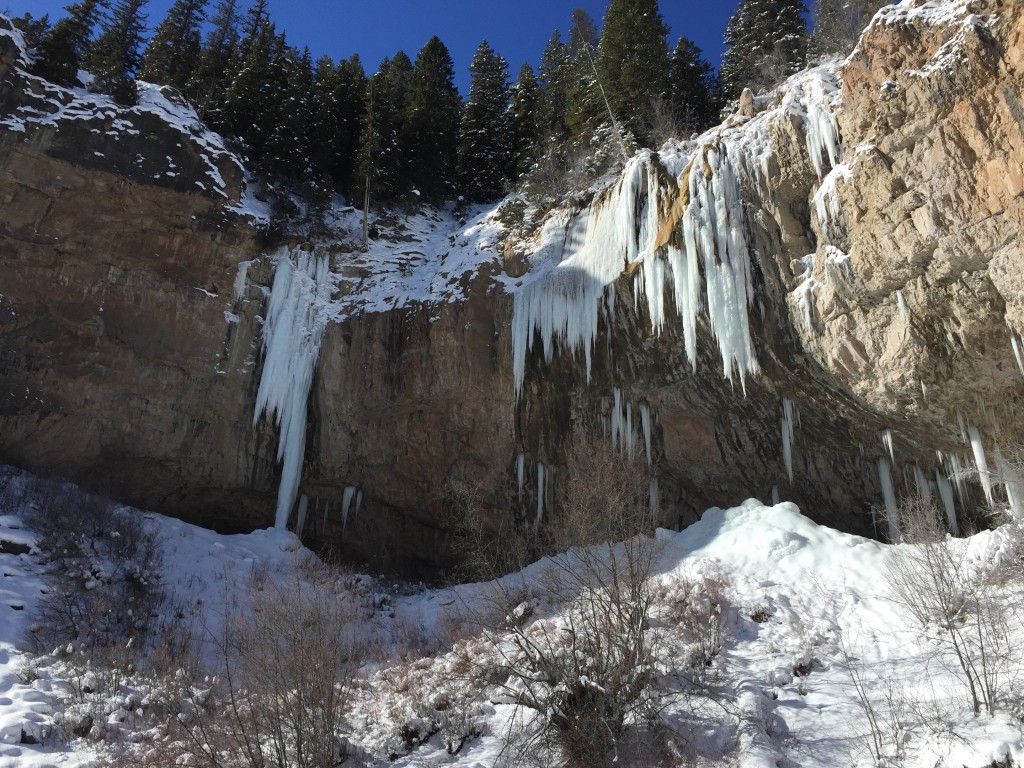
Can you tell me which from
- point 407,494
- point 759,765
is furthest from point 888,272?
point 407,494

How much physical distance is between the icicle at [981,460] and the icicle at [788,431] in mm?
3273

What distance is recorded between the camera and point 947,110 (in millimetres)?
11297

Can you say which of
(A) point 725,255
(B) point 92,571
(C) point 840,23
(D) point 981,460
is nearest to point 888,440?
(D) point 981,460

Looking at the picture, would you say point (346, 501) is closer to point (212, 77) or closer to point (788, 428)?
point (788, 428)

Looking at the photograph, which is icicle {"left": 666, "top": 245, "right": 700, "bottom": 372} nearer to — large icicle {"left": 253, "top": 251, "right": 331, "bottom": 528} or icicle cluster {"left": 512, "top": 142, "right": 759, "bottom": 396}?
icicle cluster {"left": 512, "top": 142, "right": 759, "bottom": 396}

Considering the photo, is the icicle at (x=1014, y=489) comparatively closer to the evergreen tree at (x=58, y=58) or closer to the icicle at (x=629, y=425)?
the icicle at (x=629, y=425)

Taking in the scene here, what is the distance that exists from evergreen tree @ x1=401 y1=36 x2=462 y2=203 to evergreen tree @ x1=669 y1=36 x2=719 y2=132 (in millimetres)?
8761

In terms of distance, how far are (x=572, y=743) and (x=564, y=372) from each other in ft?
32.6

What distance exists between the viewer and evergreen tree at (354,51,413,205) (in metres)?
23.9

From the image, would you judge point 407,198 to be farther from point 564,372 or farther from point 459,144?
point 564,372

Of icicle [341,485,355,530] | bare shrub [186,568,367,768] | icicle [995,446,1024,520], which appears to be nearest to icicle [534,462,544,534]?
icicle [341,485,355,530]

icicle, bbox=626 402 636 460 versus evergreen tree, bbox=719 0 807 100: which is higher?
evergreen tree, bbox=719 0 807 100

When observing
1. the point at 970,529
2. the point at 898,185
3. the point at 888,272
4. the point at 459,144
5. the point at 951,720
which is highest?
the point at 459,144

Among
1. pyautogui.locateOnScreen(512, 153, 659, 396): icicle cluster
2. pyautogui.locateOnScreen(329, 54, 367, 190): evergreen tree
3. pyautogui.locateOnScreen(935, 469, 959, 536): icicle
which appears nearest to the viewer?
pyautogui.locateOnScreen(935, 469, 959, 536): icicle
